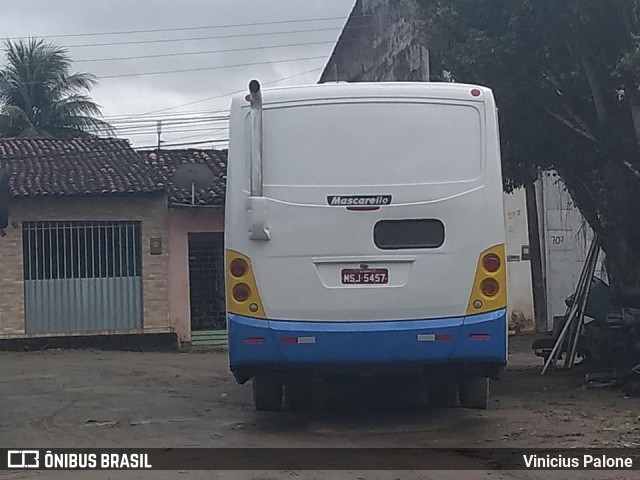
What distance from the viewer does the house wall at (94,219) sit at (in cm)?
2222

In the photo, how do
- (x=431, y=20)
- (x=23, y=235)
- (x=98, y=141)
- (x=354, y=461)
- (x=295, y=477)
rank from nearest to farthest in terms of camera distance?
(x=295, y=477), (x=354, y=461), (x=431, y=20), (x=23, y=235), (x=98, y=141)

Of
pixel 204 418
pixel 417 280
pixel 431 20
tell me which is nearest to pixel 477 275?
pixel 417 280

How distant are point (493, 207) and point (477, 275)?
61 cm

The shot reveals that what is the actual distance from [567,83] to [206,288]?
12.6m

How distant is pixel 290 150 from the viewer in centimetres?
921

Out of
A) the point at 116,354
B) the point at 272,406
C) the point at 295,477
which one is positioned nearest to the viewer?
the point at 295,477

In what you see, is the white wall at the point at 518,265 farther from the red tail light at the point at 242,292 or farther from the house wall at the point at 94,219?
the red tail light at the point at 242,292

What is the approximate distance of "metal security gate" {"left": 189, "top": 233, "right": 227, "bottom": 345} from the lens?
23.7 metres

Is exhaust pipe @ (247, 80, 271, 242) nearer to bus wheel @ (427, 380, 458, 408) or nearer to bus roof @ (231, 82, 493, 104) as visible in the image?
bus roof @ (231, 82, 493, 104)

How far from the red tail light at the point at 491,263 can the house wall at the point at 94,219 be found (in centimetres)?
1463

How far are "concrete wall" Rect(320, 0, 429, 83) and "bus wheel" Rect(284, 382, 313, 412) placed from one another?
50.7 ft

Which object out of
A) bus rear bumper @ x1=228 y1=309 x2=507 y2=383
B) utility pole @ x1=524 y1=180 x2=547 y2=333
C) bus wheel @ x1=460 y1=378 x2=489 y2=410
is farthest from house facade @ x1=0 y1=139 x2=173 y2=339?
bus rear bumper @ x1=228 y1=309 x2=507 y2=383

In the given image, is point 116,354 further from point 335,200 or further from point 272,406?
point 335,200

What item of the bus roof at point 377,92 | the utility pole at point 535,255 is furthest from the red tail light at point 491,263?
the utility pole at point 535,255
